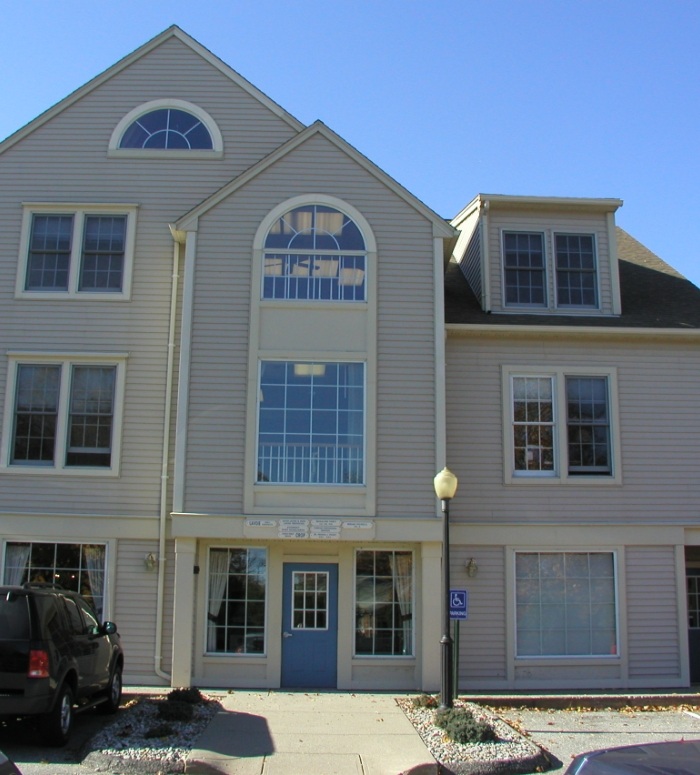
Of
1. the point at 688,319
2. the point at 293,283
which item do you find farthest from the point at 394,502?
the point at 688,319

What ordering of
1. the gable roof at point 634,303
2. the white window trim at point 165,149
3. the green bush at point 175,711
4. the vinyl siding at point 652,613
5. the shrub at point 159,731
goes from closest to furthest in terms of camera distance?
the shrub at point 159,731 → the green bush at point 175,711 → the vinyl siding at point 652,613 → the gable roof at point 634,303 → the white window trim at point 165,149

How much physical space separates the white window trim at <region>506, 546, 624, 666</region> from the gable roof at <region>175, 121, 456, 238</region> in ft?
18.7

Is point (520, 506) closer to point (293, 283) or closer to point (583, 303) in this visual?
point (583, 303)

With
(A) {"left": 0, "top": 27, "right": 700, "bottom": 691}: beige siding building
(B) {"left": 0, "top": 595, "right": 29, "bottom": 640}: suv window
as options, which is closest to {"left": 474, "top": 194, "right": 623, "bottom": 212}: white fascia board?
(A) {"left": 0, "top": 27, "right": 700, "bottom": 691}: beige siding building

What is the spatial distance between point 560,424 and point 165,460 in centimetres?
696

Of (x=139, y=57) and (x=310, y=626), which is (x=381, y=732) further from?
(x=139, y=57)

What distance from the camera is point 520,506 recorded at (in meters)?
15.8

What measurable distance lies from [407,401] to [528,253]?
4.31m

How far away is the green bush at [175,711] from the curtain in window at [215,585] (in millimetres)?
3551

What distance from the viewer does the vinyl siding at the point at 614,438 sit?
15812mm

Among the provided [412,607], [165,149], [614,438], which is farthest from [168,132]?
[614,438]

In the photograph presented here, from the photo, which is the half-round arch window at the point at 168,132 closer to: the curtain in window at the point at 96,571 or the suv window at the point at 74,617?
the curtain in window at the point at 96,571

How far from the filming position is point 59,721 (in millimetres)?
9781

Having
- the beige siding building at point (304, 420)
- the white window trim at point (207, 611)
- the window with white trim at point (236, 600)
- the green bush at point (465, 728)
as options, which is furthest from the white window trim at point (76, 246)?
the green bush at point (465, 728)
